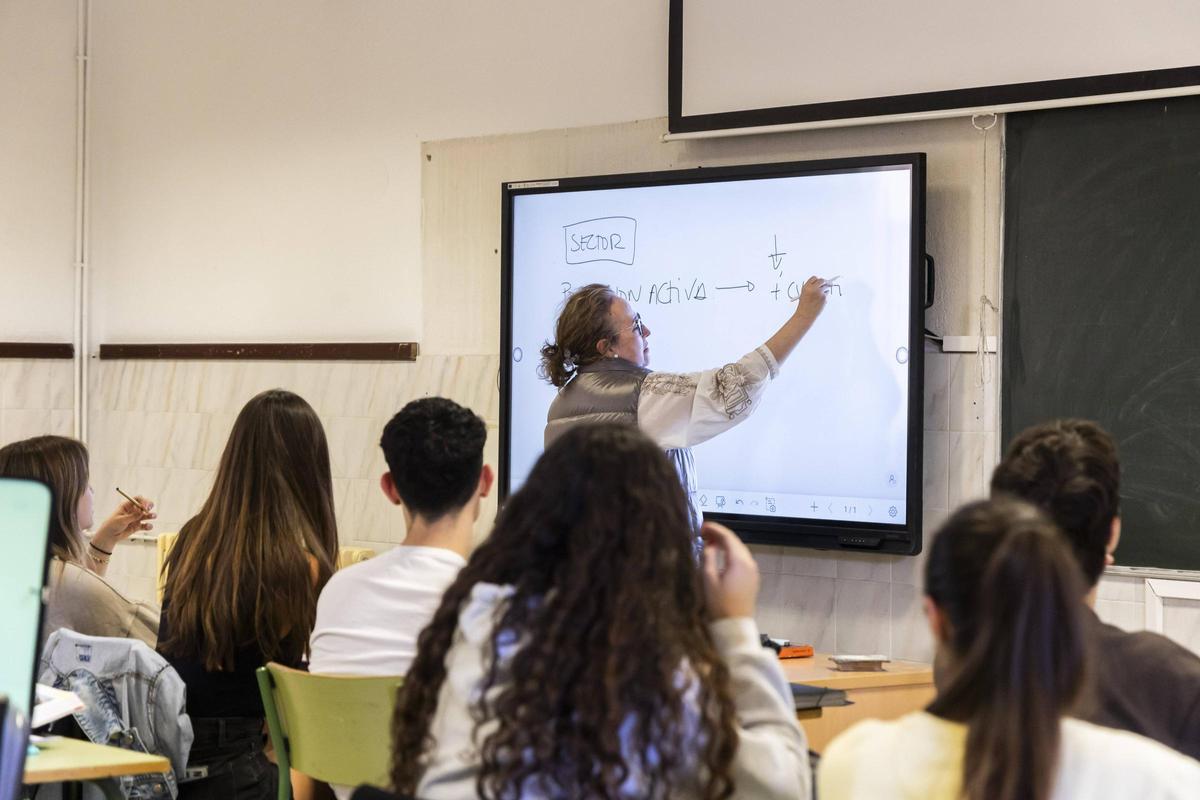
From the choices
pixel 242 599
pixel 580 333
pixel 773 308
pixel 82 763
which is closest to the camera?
pixel 82 763

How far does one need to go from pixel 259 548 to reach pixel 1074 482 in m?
1.72

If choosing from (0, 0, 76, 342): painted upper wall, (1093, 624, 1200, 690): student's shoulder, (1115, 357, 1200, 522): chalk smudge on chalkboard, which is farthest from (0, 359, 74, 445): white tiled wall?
(1093, 624, 1200, 690): student's shoulder

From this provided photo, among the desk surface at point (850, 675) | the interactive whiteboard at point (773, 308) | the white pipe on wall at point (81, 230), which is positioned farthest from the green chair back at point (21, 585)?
the white pipe on wall at point (81, 230)

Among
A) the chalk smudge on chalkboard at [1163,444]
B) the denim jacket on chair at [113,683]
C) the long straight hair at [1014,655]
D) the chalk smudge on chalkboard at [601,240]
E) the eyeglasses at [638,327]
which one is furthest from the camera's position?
the chalk smudge on chalkboard at [601,240]

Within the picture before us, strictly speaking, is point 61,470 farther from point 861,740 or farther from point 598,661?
point 861,740

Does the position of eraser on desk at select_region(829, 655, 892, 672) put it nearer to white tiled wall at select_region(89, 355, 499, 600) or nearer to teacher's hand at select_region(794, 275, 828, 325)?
teacher's hand at select_region(794, 275, 828, 325)

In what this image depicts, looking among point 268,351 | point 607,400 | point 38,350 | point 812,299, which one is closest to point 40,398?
point 38,350

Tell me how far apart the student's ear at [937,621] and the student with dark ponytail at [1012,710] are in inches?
0.5

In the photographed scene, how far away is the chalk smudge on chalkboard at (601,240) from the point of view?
4.02 m

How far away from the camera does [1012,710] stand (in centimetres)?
114

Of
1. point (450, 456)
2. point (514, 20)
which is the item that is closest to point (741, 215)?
point (514, 20)

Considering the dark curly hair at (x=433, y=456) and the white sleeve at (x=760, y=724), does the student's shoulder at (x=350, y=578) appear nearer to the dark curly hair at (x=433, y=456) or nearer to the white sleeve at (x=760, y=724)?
the dark curly hair at (x=433, y=456)

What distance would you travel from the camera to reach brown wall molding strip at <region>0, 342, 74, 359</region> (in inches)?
212

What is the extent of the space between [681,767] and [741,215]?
103 inches
